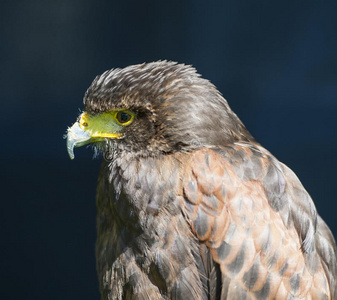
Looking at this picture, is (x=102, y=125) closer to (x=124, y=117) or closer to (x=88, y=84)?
(x=124, y=117)

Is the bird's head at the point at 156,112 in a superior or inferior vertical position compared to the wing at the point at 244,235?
superior

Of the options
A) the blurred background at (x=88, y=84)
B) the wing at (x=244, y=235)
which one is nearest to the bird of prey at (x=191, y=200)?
the wing at (x=244, y=235)

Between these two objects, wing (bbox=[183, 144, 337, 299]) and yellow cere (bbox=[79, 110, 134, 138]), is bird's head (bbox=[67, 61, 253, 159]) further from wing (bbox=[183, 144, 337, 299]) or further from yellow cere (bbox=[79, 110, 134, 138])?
wing (bbox=[183, 144, 337, 299])

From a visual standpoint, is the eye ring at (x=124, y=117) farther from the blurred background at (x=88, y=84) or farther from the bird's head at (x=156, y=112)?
the blurred background at (x=88, y=84)

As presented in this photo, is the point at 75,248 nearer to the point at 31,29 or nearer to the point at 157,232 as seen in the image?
the point at 31,29

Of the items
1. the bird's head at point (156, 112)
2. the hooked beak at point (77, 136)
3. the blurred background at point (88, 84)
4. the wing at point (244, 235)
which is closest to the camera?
the wing at point (244, 235)

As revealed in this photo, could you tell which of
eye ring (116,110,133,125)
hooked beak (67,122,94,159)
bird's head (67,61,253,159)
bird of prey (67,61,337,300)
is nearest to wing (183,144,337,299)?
bird of prey (67,61,337,300)

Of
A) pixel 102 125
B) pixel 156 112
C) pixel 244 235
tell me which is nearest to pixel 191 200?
pixel 244 235

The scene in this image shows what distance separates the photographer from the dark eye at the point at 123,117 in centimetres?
239

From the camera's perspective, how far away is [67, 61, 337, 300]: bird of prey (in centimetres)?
224

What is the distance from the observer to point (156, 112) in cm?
235

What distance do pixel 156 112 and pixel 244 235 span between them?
2.10ft

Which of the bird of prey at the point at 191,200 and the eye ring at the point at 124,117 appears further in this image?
the eye ring at the point at 124,117

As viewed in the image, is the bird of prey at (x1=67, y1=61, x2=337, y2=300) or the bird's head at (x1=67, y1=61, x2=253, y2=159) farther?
the bird's head at (x1=67, y1=61, x2=253, y2=159)
